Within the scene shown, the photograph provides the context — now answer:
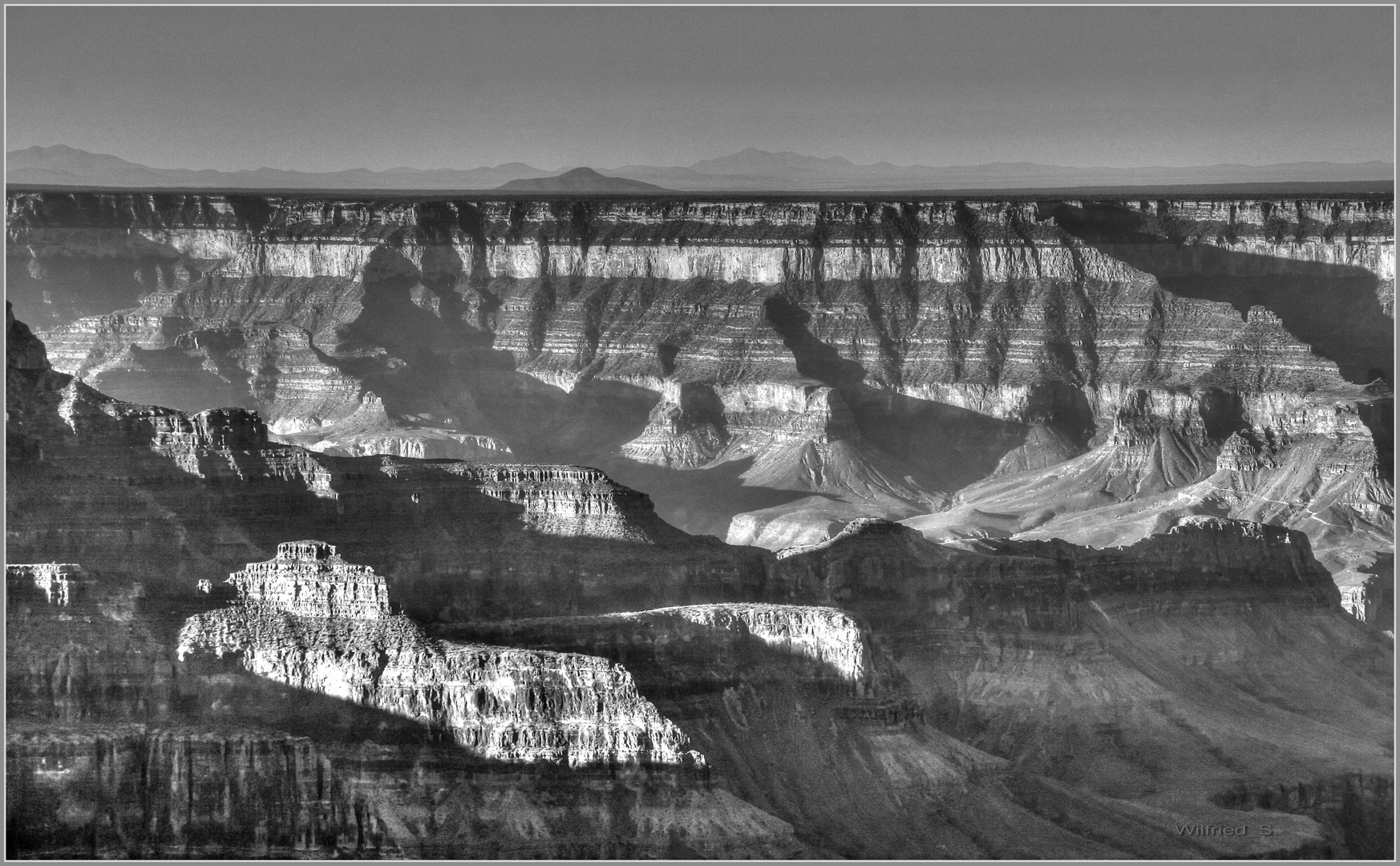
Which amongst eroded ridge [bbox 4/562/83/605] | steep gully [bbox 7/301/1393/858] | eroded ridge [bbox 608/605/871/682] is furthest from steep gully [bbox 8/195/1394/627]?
eroded ridge [bbox 4/562/83/605]

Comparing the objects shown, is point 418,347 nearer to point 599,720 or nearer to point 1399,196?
point 1399,196

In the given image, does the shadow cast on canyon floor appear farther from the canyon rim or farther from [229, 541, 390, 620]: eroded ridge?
[229, 541, 390, 620]: eroded ridge

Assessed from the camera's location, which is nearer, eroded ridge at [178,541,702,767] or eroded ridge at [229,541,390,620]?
eroded ridge at [178,541,702,767]

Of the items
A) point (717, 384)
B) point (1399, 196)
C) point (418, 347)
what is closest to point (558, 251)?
point (418, 347)

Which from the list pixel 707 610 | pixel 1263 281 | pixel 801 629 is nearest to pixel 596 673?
pixel 707 610

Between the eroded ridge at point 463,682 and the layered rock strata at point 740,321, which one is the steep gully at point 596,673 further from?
the layered rock strata at point 740,321

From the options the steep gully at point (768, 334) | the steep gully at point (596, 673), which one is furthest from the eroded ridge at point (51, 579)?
the steep gully at point (768, 334)
